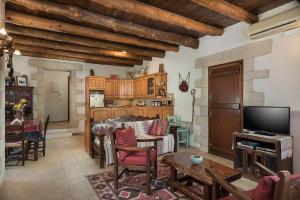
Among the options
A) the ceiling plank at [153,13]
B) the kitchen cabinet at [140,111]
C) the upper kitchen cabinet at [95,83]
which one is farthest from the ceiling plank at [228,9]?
the upper kitchen cabinet at [95,83]

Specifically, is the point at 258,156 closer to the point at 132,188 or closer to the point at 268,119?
the point at 268,119

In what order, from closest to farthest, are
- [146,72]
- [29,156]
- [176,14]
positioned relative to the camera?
[176,14], [29,156], [146,72]

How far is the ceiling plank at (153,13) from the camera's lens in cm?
268

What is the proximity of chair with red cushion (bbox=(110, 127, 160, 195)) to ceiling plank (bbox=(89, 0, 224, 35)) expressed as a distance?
1862 mm

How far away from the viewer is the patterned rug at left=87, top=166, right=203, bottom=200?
97.2 inches

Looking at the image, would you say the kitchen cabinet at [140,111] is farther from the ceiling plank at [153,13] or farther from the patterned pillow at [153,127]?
the ceiling plank at [153,13]

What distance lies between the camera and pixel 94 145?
4.03 m

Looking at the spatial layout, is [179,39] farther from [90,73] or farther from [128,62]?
[90,73]

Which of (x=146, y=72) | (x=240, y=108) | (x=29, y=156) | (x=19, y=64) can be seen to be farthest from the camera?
(x=146, y=72)

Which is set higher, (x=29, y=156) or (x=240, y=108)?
(x=240, y=108)

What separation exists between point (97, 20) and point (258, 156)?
140 inches

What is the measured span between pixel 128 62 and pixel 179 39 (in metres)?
3.11

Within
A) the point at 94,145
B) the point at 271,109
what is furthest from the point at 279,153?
the point at 94,145

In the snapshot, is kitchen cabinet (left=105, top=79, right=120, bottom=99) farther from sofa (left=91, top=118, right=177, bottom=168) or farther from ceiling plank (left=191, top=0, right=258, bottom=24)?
ceiling plank (left=191, top=0, right=258, bottom=24)
